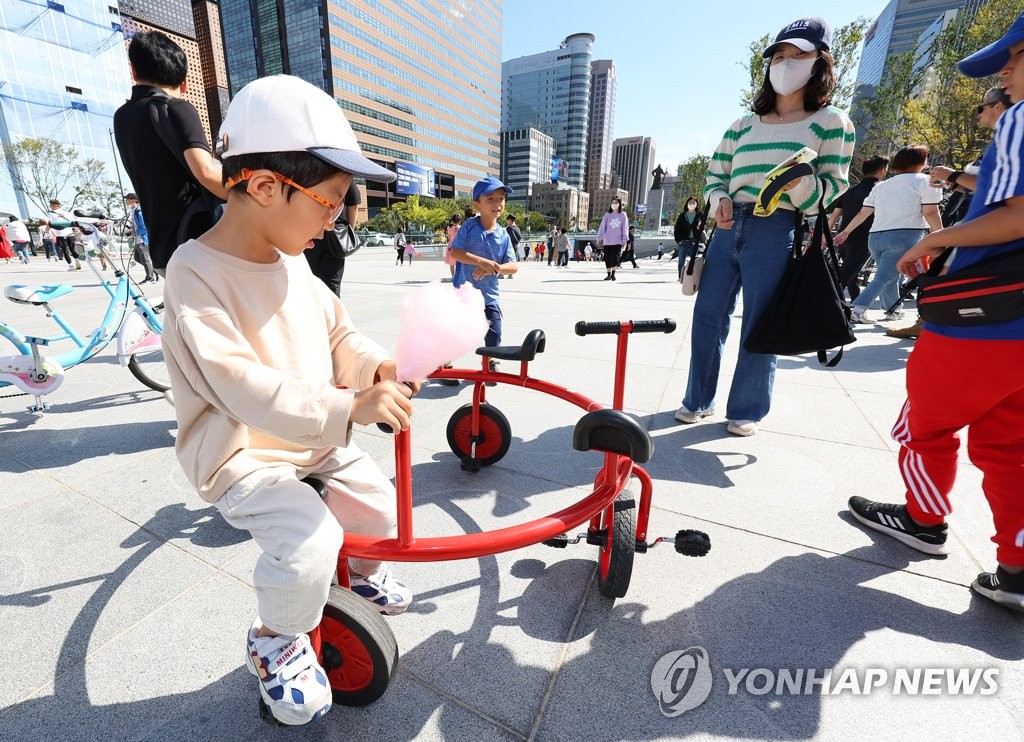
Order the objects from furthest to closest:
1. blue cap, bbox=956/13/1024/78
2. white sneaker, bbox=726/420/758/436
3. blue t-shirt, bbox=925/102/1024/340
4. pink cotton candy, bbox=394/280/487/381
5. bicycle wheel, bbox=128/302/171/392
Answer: bicycle wheel, bbox=128/302/171/392, white sneaker, bbox=726/420/758/436, blue cap, bbox=956/13/1024/78, blue t-shirt, bbox=925/102/1024/340, pink cotton candy, bbox=394/280/487/381

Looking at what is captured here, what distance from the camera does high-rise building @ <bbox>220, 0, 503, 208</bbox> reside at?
234ft

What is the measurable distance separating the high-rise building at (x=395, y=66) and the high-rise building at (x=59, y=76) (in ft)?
83.2

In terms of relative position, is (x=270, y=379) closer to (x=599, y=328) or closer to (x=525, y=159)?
(x=599, y=328)

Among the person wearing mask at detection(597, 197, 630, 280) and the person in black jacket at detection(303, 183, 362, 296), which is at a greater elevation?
the person wearing mask at detection(597, 197, 630, 280)

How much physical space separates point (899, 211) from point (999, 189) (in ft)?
16.7

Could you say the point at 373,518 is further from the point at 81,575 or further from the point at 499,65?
the point at 499,65

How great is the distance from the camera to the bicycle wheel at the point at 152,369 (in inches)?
141

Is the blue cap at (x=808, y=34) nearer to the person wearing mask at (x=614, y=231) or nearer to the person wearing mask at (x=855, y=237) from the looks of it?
the person wearing mask at (x=855, y=237)

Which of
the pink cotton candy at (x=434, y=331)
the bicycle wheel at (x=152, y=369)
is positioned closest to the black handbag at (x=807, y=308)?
the pink cotton candy at (x=434, y=331)

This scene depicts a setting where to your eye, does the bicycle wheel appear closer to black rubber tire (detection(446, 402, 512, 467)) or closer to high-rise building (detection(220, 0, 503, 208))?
black rubber tire (detection(446, 402, 512, 467))

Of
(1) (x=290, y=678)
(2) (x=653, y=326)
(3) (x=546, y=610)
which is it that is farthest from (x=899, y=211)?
(1) (x=290, y=678)

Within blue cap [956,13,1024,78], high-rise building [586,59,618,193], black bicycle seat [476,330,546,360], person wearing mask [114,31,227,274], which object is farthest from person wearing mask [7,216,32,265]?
high-rise building [586,59,618,193]

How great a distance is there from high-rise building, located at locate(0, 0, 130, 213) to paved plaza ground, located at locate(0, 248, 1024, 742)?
50348 millimetres

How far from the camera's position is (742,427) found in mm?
3080
